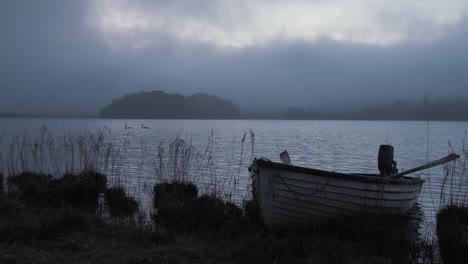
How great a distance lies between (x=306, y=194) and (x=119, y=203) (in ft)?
19.6

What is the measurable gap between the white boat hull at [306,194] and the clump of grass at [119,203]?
422cm

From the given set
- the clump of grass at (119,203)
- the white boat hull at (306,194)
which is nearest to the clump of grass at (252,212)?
the white boat hull at (306,194)

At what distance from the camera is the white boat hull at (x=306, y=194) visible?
27.7ft

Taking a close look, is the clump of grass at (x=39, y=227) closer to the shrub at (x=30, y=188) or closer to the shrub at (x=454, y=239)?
the shrub at (x=30, y=188)

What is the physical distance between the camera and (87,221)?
27.1 feet

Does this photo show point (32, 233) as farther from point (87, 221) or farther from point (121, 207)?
point (121, 207)

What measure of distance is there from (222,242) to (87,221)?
2894 millimetres

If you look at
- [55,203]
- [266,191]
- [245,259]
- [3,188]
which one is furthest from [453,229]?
[3,188]

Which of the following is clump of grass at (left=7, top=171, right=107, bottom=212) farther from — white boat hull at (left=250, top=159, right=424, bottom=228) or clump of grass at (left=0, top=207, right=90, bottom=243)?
white boat hull at (left=250, top=159, right=424, bottom=228)

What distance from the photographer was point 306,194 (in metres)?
8.60

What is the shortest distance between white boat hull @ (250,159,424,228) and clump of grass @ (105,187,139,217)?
4219mm

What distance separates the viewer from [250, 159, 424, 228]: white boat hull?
27.7 feet

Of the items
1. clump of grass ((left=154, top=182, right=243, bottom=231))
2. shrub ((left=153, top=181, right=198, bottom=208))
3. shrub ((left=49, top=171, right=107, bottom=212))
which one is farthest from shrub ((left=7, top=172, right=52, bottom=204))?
clump of grass ((left=154, top=182, right=243, bottom=231))

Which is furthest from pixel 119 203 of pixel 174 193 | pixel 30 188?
pixel 30 188
